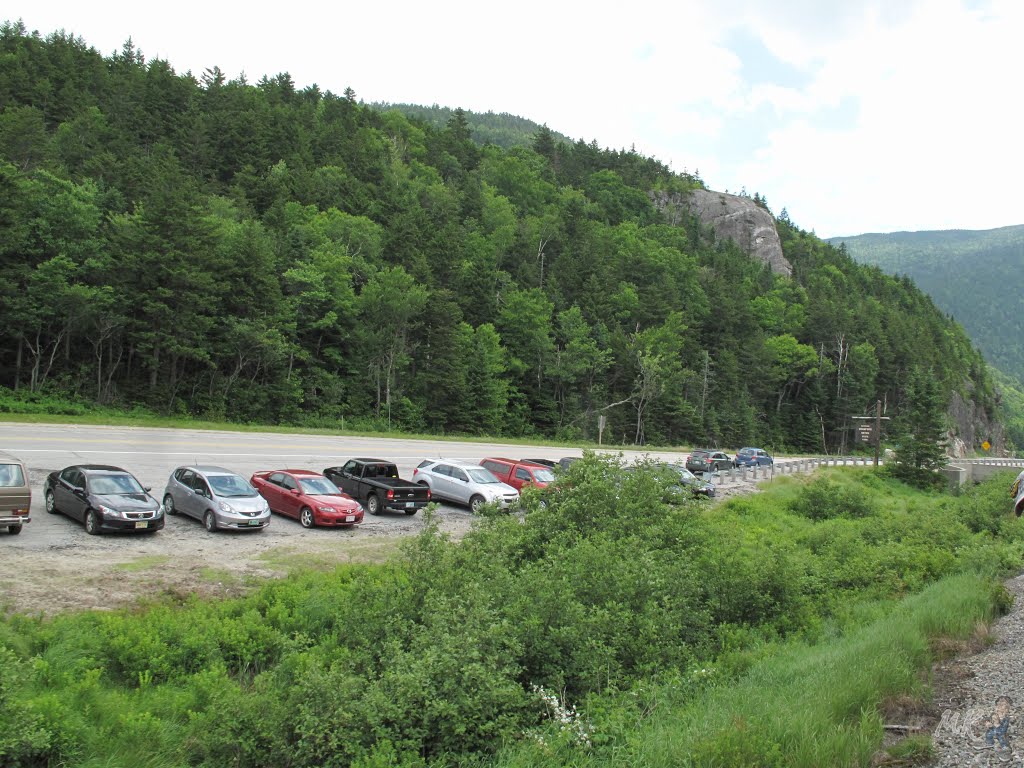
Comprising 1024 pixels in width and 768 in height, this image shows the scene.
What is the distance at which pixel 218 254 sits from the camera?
4553cm

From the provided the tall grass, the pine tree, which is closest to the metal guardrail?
the pine tree

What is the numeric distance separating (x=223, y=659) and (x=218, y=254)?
39950 millimetres

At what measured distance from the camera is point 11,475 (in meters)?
14.5

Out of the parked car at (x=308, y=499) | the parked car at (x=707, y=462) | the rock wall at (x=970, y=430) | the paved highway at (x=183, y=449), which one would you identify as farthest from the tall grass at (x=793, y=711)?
the rock wall at (x=970, y=430)

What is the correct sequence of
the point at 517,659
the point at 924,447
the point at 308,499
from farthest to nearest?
the point at 924,447 → the point at 308,499 → the point at 517,659

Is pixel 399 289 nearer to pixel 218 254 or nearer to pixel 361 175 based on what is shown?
pixel 218 254

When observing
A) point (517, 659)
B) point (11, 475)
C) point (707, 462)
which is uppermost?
point (11, 475)

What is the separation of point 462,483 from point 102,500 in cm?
1145

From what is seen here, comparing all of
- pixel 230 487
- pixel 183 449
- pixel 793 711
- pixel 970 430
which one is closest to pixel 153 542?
pixel 230 487

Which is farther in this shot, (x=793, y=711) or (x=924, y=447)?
(x=924, y=447)

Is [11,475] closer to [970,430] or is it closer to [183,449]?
[183,449]

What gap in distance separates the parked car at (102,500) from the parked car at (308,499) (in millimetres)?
3859

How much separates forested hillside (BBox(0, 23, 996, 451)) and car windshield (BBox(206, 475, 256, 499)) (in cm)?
2751

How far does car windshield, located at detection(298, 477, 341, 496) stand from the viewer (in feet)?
64.6
